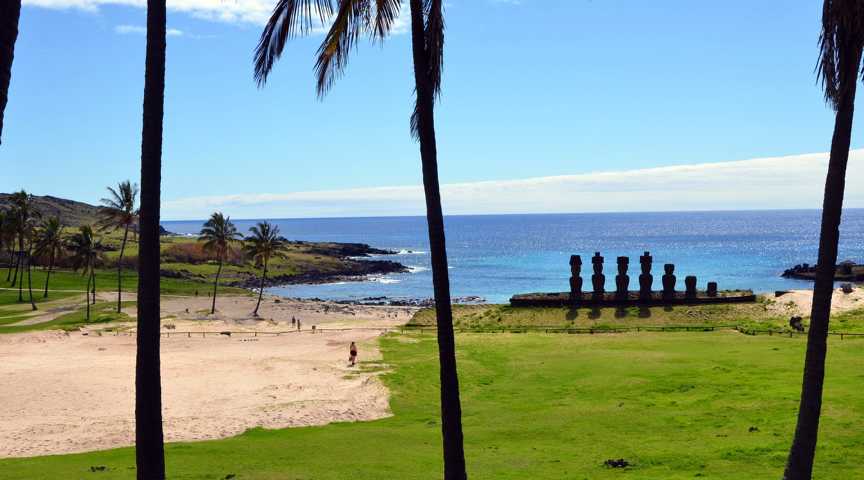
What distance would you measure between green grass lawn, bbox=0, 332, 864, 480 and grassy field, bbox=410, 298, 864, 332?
17.4m

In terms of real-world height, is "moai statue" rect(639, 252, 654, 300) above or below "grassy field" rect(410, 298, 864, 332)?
above

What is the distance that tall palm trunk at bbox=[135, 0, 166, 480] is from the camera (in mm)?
12406

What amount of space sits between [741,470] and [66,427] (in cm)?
2413

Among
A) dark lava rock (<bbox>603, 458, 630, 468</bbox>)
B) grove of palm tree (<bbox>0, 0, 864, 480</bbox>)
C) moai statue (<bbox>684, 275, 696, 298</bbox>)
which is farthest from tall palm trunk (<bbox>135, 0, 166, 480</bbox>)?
moai statue (<bbox>684, 275, 696, 298</bbox>)

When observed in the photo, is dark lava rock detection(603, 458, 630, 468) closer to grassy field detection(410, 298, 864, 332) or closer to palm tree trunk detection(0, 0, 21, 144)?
palm tree trunk detection(0, 0, 21, 144)

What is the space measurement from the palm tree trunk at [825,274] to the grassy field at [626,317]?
4521 cm

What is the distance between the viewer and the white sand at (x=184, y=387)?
29.5 metres

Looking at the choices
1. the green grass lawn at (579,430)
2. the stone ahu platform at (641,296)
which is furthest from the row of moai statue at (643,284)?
the green grass lawn at (579,430)

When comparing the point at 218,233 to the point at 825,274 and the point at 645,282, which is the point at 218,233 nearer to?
the point at 645,282

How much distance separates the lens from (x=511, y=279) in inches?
6225

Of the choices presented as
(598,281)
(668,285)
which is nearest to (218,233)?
(598,281)

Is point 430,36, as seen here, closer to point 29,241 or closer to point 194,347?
point 194,347

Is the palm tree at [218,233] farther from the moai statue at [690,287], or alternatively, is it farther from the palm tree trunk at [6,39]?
the palm tree trunk at [6,39]

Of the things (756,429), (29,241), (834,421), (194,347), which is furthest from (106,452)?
(29,241)
